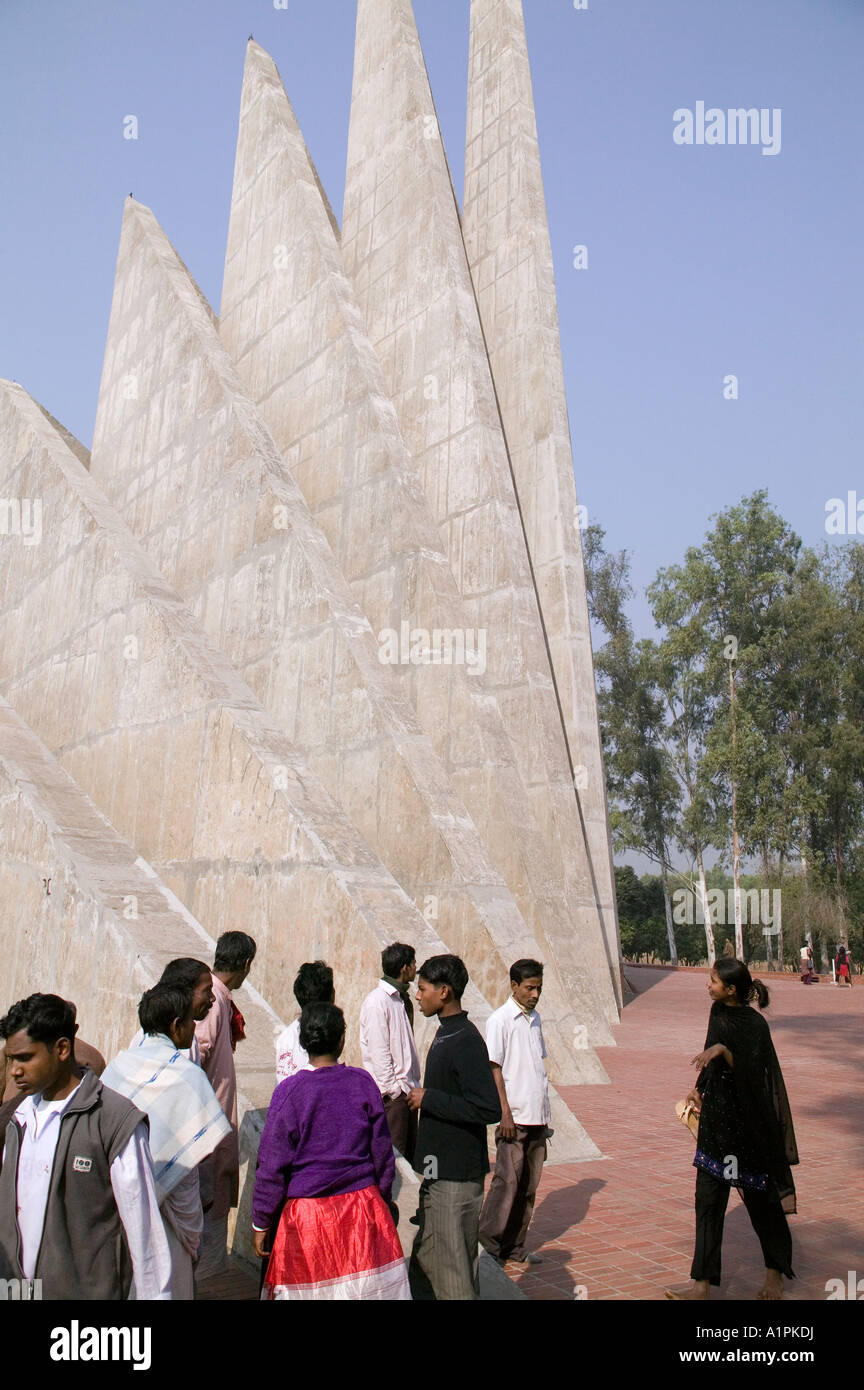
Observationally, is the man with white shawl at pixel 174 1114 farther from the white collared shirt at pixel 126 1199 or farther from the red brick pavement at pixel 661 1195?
the red brick pavement at pixel 661 1195

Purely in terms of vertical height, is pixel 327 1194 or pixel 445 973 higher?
pixel 445 973

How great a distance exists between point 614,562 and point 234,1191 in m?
37.8

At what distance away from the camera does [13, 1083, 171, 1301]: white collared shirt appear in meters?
2.39

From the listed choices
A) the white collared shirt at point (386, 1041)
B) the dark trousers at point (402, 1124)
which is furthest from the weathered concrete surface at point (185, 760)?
the white collared shirt at point (386, 1041)

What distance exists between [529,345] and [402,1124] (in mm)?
14286

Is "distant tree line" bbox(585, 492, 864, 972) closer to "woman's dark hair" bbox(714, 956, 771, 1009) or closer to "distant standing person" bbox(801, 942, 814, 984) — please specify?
"distant standing person" bbox(801, 942, 814, 984)

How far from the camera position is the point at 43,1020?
2500 mm

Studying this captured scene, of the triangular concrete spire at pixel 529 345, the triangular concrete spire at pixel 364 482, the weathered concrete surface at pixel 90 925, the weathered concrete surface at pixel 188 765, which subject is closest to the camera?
the weathered concrete surface at pixel 90 925

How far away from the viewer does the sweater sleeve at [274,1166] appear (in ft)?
9.00

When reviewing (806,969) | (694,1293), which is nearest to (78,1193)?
(694,1293)

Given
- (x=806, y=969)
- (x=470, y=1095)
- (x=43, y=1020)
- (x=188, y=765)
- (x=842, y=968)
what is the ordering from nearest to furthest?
1. (x=43, y=1020)
2. (x=470, y=1095)
3. (x=188, y=765)
4. (x=842, y=968)
5. (x=806, y=969)

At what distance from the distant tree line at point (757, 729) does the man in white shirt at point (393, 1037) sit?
94.6ft

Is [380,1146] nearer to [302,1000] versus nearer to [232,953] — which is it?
[302,1000]
